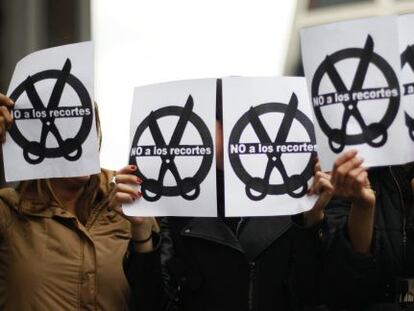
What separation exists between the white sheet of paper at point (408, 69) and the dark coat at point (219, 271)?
0.46 m

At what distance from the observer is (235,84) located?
279cm

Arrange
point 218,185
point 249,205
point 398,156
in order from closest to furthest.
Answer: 1. point 398,156
2. point 249,205
3. point 218,185

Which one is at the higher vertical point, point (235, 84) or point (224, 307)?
point (235, 84)

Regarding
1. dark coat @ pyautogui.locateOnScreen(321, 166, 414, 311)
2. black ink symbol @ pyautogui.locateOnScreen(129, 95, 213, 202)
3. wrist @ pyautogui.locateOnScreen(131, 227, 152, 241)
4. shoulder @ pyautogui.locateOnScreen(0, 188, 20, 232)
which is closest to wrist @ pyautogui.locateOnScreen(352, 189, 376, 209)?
dark coat @ pyautogui.locateOnScreen(321, 166, 414, 311)

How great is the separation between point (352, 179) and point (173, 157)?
0.62 m

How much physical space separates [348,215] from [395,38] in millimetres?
586

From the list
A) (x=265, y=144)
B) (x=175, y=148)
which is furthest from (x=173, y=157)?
(x=265, y=144)

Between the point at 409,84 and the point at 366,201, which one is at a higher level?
the point at 409,84

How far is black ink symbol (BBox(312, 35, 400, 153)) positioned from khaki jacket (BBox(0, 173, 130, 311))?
2.87 ft

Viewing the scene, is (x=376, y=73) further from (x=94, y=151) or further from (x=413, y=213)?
(x=94, y=151)

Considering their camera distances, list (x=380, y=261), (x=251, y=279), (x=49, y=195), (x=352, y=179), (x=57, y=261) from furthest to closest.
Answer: (x=49, y=195)
(x=57, y=261)
(x=251, y=279)
(x=380, y=261)
(x=352, y=179)

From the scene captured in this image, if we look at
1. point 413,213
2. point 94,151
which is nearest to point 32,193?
point 94,151

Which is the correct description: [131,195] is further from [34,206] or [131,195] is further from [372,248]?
[372,248]

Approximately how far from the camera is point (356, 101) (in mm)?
2602
